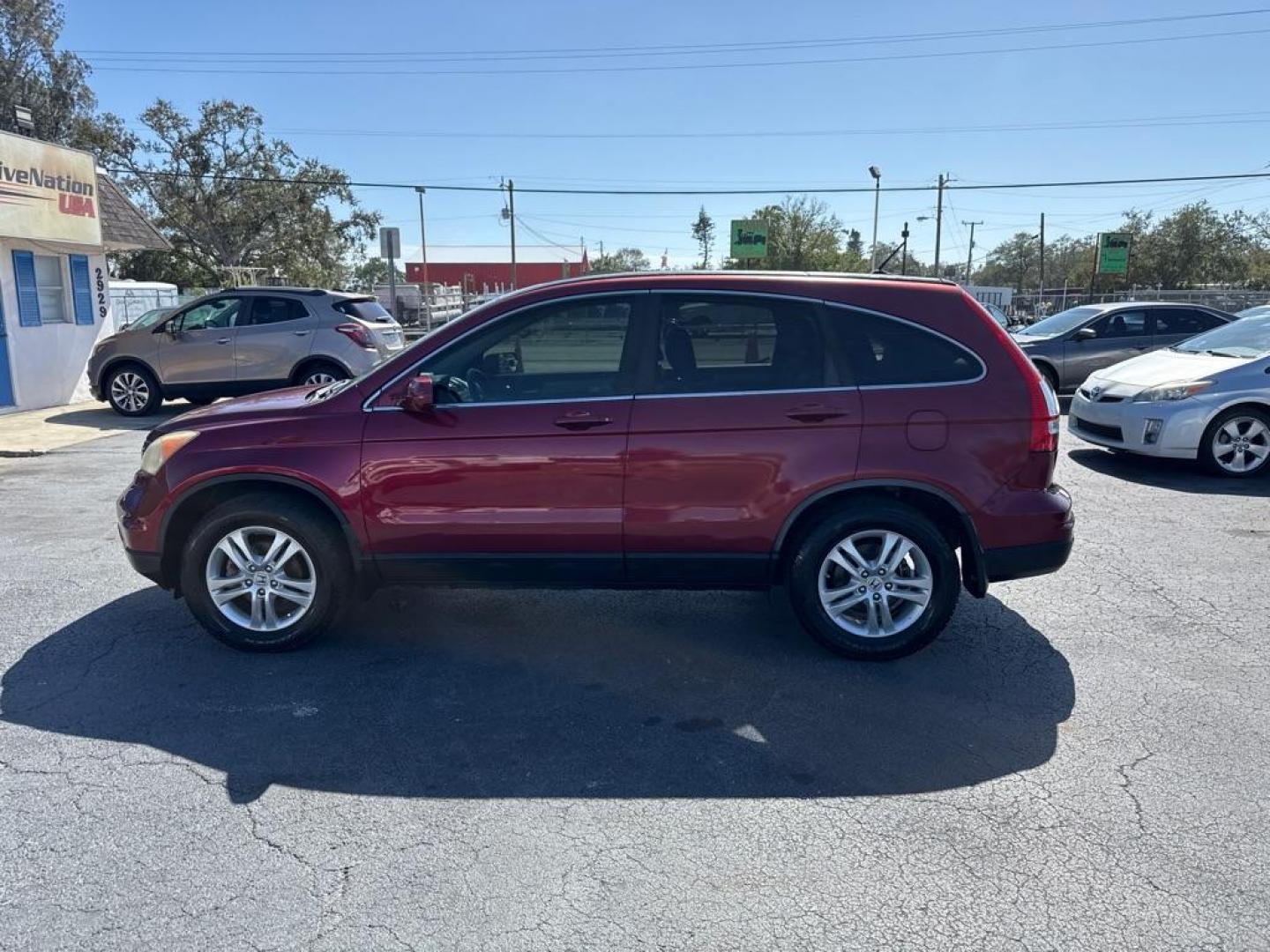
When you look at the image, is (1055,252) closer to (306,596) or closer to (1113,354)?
(1113,354)

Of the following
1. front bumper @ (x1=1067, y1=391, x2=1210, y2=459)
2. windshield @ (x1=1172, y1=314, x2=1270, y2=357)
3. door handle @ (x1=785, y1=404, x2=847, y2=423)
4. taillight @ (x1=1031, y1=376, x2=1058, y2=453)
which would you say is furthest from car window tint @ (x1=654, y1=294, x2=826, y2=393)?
windshield @ (x1=1172, y1=314, x2=1270, y2=357)

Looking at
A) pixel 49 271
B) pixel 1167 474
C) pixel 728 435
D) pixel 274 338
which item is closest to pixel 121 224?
pixel 49 271

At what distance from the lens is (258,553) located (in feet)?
14.2

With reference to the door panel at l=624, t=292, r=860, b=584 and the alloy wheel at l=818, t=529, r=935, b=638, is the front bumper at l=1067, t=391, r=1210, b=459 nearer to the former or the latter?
the alloy wheel at l=818, t=529, r=935, b=638

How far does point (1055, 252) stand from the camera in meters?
82.5

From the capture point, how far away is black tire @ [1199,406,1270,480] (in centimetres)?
805

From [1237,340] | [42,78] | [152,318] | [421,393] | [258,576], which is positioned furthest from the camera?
[42,78]

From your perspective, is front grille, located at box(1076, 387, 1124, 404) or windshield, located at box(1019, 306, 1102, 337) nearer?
front grille, located at box(1076, 387, 1124, 404)

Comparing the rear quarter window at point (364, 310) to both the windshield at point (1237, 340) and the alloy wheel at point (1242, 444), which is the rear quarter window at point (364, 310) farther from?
the alloy wheel at point (1242, 444)

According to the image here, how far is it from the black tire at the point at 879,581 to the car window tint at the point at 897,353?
0.62 metres

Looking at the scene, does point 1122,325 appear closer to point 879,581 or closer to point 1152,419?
point 1152,419

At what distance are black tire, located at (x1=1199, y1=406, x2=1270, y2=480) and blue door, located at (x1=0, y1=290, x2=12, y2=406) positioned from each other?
1513 centimetres

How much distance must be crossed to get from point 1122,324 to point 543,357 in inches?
468

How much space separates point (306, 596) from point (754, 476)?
7.53ft
